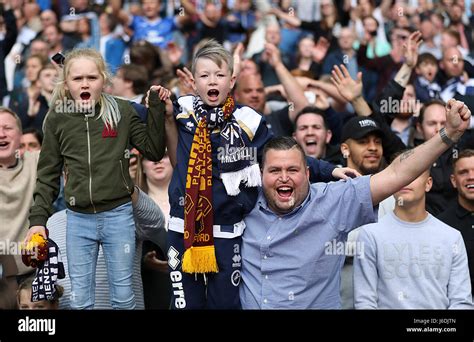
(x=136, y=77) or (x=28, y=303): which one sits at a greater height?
(x=136, y=77)

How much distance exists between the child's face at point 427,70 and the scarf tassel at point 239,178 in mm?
4124

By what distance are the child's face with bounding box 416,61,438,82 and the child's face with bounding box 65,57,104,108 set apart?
171 inches

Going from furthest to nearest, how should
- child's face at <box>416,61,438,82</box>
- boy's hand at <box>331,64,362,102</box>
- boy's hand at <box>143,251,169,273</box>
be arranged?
1. child's face at <box>416,61,438,82</box>
2. boy's hand at <box>331,64,362,102</box>
3. boy's hand at <box>143,251,169,273</box>

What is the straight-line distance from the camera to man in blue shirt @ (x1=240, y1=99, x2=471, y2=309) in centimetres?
619

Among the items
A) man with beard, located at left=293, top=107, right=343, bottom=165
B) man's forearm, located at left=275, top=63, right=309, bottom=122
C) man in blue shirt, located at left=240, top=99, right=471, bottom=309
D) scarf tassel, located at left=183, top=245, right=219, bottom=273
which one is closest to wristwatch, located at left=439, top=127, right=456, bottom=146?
man in blue shirt, located at left=240, top=99, right=471, bottom=309

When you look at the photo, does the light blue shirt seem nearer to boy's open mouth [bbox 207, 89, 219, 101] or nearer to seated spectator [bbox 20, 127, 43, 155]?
boy's open mouth [bbox 207, 89, 219, 101]

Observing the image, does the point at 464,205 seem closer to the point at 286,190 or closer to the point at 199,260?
the point at 286,190

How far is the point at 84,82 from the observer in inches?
254

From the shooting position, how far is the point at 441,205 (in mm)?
7785

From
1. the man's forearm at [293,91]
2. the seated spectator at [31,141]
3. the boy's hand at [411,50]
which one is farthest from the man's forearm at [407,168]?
the seated spectator at [31,141]

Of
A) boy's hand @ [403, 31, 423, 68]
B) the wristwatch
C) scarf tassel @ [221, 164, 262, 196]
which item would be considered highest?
boy's hand @ [403, 31, 423, 68]

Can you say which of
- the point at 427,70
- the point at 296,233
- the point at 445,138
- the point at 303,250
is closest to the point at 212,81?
the point at 296,233

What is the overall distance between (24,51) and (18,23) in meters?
0.68

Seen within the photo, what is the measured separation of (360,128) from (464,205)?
100 centimetres
